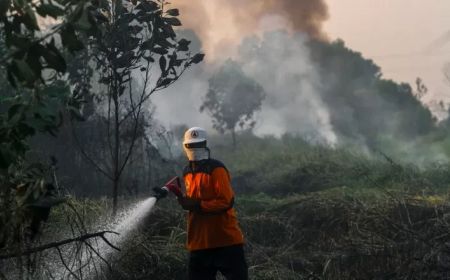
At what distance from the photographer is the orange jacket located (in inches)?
195

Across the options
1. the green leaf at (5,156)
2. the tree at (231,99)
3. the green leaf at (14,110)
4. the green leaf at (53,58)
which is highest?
the tree at (231,99)

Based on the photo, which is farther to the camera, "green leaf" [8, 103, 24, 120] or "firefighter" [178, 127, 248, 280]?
"firefighter" [178, 127, 248, 280]

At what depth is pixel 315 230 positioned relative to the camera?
27.9 ft

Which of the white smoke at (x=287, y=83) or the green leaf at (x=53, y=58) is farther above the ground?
the white smoke at (x=287, y=83)

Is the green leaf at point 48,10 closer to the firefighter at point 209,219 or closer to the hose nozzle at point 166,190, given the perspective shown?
the firefighter at point 209,219

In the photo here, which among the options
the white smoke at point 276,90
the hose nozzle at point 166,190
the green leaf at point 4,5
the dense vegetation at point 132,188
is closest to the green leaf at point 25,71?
the dense vegetation at point 132,188

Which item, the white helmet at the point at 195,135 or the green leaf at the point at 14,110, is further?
the white helmet at the point at 195,135

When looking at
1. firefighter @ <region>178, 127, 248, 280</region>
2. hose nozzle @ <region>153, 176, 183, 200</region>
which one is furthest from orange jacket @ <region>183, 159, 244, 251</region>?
hose nozzle @ <region>153, 176, 183, 200</region>

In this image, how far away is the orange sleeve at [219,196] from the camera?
16.2ft

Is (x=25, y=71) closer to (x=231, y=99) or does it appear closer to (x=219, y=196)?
(x=219, y=196)

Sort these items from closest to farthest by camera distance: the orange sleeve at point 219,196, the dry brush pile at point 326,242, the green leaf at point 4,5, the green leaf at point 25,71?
the green leaf at point 25,71 → the green leaf at point 4,5 → the orange sleeve at point 219,196 → the dry brush pile at point 326,242

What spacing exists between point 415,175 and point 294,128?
32.8 metres

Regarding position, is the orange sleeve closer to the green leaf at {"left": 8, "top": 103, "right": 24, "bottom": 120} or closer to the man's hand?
the man's hand

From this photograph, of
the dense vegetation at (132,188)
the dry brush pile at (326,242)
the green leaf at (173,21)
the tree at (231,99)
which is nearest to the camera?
the dense vegetation at (132,188)
